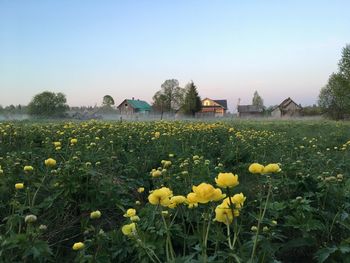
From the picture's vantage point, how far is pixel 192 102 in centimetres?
6719

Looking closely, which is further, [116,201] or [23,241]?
[116,201]

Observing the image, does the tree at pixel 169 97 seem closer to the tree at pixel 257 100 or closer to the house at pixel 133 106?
the house at pixel 133 106

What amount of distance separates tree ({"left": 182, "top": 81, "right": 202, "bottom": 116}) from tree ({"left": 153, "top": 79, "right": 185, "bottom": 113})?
5.51m

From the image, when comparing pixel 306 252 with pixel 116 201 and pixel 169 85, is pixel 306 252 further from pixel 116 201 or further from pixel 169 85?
pixel 169 85

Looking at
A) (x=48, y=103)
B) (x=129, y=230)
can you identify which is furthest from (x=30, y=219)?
(x=48, y=103)

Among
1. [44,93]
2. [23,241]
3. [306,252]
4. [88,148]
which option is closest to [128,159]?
[88,148]

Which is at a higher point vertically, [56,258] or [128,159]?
[128,159]

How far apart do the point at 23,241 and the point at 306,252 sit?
1.88 m

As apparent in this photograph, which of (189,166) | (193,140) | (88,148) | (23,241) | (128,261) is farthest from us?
(193,140)

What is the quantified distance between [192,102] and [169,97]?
8648 millimetres

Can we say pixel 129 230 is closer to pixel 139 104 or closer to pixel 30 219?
pixel 30 219

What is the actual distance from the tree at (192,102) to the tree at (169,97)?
551 centimetres

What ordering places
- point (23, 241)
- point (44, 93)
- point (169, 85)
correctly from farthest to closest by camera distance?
point (169, 85) → point (44, 93) → point (23, 241)

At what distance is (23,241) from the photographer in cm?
181
